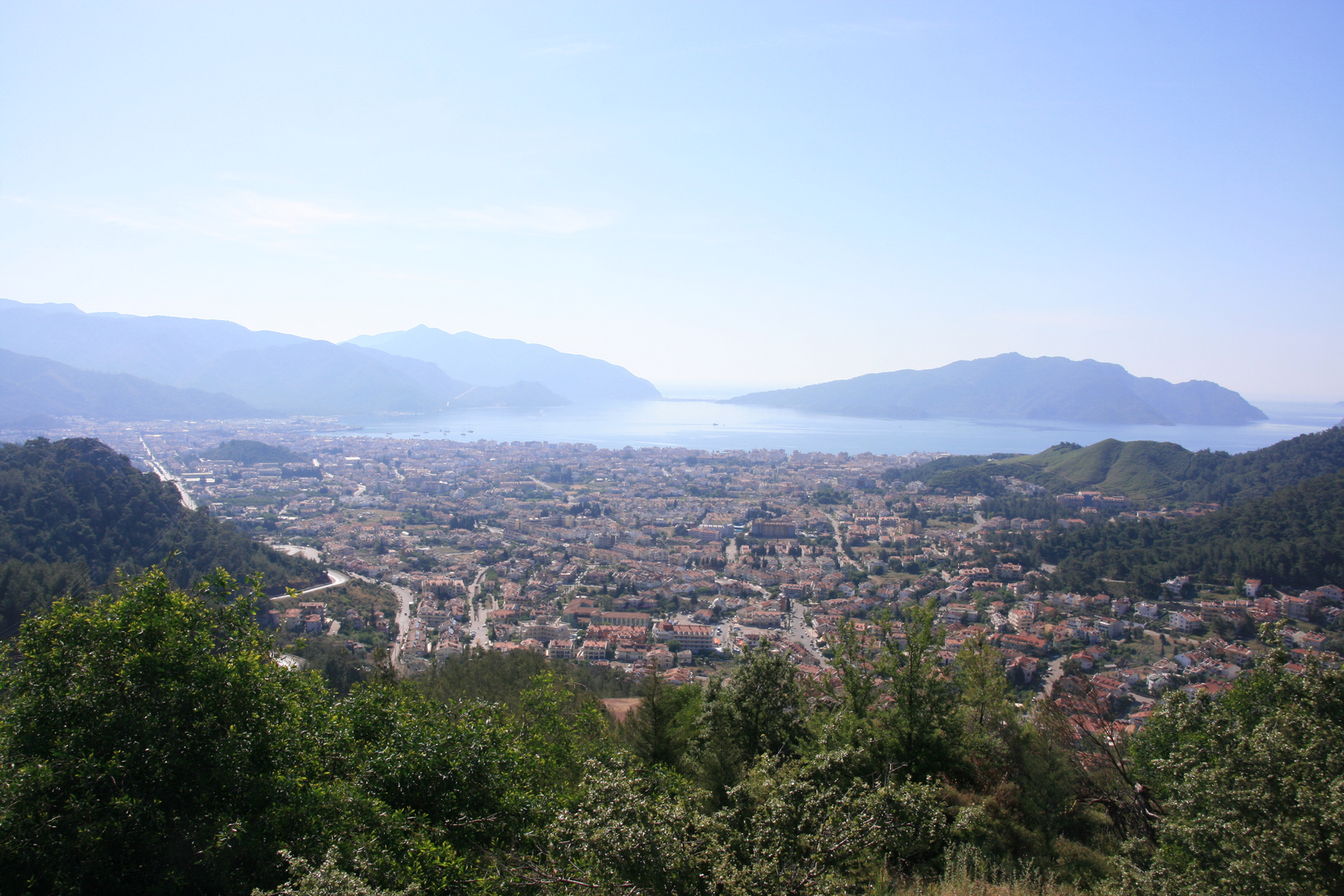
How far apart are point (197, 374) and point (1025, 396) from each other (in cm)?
14735

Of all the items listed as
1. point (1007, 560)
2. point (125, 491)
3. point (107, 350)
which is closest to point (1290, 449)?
point (1007, 560)

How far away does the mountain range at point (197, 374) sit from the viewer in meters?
79.2

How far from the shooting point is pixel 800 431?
91.1 metres

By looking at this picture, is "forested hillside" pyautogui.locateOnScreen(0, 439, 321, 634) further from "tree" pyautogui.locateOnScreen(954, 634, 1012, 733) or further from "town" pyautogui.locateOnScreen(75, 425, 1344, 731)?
"tree" pyautogui.locateOnScreen(954, 634, 1012, 733)

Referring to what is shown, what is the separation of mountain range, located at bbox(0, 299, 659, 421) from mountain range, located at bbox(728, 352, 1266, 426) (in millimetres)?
60518

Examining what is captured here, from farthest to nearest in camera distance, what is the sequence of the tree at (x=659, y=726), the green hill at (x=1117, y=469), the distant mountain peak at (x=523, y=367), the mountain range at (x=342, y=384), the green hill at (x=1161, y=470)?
the distant mountain peak at (x=523, y=367)
the mountain range at (x=342, y=384)
the green hill at (x=1117, y=469)
the green hill at (x=1161, y=470)
the tree at (x=659, y=726)

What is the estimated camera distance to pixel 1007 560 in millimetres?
27516

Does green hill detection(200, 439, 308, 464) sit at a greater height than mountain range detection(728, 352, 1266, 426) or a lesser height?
lesser

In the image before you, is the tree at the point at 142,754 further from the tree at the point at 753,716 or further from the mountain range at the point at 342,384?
the mountain range at the point at 342,384

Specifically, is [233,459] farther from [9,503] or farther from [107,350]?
[107,350]

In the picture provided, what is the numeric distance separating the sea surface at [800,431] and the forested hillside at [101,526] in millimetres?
49593

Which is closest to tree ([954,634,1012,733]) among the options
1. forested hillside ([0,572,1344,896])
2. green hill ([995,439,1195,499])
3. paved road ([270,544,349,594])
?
forested hillside ([0,572,1344,896])

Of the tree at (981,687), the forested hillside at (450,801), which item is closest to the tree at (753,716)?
the forested hillside at (450,801)

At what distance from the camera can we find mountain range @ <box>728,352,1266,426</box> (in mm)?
Result: 102562
